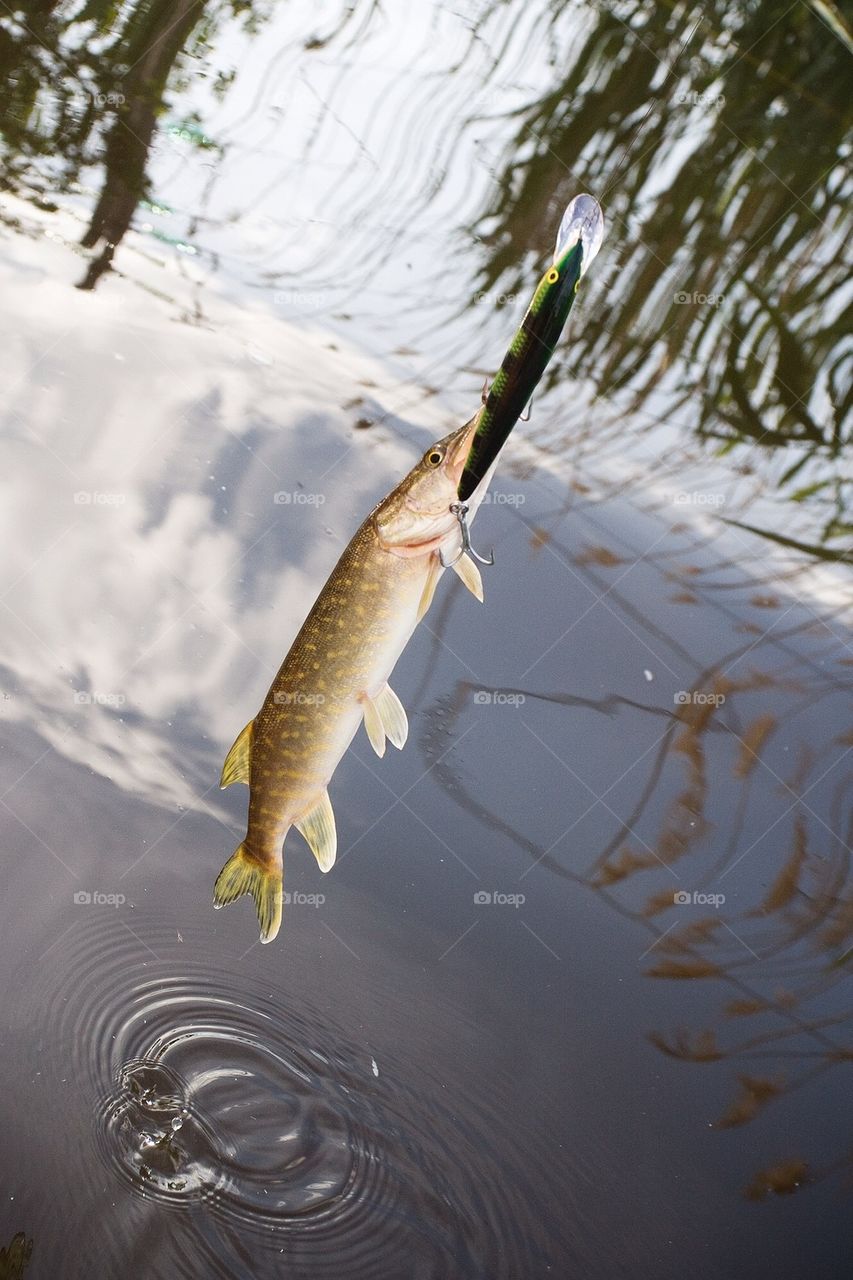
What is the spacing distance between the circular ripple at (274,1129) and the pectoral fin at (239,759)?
82cm

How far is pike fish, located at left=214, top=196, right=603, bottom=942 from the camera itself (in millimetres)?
1854

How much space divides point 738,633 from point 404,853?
1230 mm

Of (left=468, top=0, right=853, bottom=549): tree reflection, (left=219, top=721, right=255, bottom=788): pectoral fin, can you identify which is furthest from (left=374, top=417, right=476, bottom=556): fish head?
(left=468, top=0, right=853, bottom=549): tree reflection

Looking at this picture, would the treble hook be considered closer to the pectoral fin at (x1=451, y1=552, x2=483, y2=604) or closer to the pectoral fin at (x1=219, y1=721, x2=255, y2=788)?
the pectoral fin at (x1=451, y1=552, x2=483, y2=604)

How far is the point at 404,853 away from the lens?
2922 mm

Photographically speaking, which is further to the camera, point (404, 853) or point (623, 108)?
point (623, 108)

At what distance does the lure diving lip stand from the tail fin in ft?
3.50

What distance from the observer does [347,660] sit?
2020mm

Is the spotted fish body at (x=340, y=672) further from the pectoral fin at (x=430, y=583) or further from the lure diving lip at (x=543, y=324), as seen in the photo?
the lure diving lip at (x=543, y=324)

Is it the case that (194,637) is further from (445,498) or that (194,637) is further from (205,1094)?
(445,498)

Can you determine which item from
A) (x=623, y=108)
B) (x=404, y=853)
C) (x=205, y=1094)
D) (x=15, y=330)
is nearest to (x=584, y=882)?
(x=404, y=853)

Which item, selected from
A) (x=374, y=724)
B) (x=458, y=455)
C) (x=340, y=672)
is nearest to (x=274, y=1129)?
(x=374, y=724)

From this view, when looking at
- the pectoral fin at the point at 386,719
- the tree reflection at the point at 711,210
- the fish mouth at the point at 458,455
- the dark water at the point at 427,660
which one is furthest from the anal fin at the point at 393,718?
the tree reflection at the point at 711,210

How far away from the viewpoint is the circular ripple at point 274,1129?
248 centimetres
